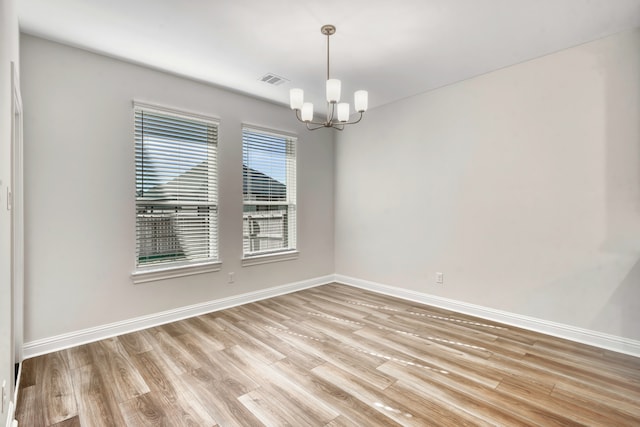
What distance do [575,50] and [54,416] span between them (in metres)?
5.04

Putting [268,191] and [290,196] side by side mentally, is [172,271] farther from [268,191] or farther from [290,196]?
[290,196]

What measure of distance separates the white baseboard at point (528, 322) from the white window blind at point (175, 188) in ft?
8.62

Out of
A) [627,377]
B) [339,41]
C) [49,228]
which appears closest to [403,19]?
[339,41]

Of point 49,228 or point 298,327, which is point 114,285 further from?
point 298,327

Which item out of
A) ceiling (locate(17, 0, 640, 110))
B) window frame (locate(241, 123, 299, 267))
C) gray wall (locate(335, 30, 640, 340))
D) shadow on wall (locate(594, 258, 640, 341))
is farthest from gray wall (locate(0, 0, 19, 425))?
shadow on wall (locate(594, 258, 640, 341))

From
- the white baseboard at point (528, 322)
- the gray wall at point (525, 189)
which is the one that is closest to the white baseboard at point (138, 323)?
the white baseboard at point (528, 322)

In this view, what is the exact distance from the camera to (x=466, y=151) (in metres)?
3.66

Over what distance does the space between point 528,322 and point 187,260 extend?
151 inches

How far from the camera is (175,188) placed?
3.51 m

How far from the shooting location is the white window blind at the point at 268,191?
13.7 feet

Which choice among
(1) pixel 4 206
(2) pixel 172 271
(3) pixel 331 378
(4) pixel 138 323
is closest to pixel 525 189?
(3) pixel 331 378

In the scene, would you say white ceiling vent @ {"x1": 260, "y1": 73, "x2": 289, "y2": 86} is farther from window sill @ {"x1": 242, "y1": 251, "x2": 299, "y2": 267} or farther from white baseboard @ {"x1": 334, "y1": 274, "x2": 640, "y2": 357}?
white baseboard @ {"x1": 334, "y1": 274, "x2": 640, "y2": 357}

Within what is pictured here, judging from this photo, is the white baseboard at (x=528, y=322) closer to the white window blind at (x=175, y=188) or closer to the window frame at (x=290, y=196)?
the window frame at (x=290, y=196)

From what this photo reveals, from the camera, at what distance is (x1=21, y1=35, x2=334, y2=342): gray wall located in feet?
8.79
